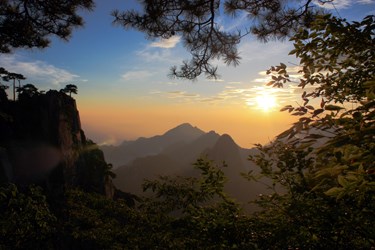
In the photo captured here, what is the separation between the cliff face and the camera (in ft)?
92.4

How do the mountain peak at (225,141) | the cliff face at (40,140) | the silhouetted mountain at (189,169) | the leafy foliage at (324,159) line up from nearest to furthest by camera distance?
the leafy foliage at (324,159), the cliff face at (40,140), the silhouetted mountain at (189,169), the mountain peak at (225,141)

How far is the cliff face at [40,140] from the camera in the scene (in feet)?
92.4

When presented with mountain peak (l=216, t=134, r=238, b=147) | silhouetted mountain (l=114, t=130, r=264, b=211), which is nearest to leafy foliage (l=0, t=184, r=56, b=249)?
silhouetted mountain (l=114, t=130, r=264, b=211)

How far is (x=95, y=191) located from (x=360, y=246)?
31411 mm

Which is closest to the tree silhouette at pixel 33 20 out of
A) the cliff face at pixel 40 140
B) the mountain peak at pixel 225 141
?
the cliff face at pixel 40 140

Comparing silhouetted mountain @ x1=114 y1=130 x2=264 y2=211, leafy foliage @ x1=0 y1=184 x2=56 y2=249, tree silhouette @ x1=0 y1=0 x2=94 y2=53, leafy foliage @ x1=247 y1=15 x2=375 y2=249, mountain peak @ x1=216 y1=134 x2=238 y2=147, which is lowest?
silhouetted mountain @ x1=114 y1=130 x2=264 y2=211

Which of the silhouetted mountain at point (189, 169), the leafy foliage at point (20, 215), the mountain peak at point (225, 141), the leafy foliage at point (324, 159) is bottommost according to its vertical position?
the silhouetted mountain at point (189, 169)

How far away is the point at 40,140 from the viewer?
29.5 metres

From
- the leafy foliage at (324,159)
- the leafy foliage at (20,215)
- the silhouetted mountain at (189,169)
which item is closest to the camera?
the leafy foliage at (324,159)

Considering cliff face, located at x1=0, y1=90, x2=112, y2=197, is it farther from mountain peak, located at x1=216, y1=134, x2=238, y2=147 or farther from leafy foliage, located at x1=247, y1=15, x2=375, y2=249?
mountain peak, located at x1=216, y1=134, x2=238, y2=147

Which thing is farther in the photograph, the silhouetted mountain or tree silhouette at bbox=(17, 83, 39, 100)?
the silhouetted mountain

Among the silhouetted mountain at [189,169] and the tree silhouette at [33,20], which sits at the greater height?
the tree silhouette at [33,20]

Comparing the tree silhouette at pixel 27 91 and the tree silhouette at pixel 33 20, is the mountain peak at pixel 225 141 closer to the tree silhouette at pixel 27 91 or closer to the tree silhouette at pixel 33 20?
the tree silhouette at pixel 27 91

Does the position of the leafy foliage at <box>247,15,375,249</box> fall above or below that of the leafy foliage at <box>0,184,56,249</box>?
above
